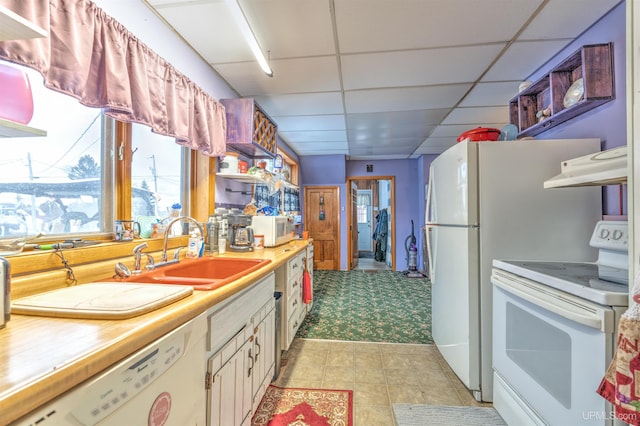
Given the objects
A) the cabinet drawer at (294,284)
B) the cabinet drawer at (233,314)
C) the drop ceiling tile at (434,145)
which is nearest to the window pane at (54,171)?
the cabinet drawer at (233,314)

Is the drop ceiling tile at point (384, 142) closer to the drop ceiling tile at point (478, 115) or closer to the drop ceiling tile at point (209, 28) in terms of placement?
the drop ceiling tile at point (478, 115)

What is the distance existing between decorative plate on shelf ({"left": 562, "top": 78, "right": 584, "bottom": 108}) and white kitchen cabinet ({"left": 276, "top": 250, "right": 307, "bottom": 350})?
2366mm

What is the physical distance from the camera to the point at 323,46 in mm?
2072

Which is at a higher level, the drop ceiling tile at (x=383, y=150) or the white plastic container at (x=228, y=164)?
the drop ceiling tile at (x=383, y=150)

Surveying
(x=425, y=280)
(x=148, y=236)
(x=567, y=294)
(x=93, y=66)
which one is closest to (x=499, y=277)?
(x=567, y=294)

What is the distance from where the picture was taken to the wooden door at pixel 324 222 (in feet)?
18.9

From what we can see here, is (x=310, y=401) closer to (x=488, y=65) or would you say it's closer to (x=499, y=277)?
(x=499, y=277)

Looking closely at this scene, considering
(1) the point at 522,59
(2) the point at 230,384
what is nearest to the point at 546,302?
(2) the point at 230,384

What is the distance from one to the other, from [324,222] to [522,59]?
4167 millimetres

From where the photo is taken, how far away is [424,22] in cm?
182

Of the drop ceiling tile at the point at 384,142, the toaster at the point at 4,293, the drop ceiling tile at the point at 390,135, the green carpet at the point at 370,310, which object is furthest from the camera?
the drop ceiling tile at the point at 384,142

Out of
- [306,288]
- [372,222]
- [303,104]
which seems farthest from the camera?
[372,222]

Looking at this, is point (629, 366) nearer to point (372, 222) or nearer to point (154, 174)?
point (154, 174)

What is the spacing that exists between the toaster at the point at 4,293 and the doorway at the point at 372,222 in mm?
5210
